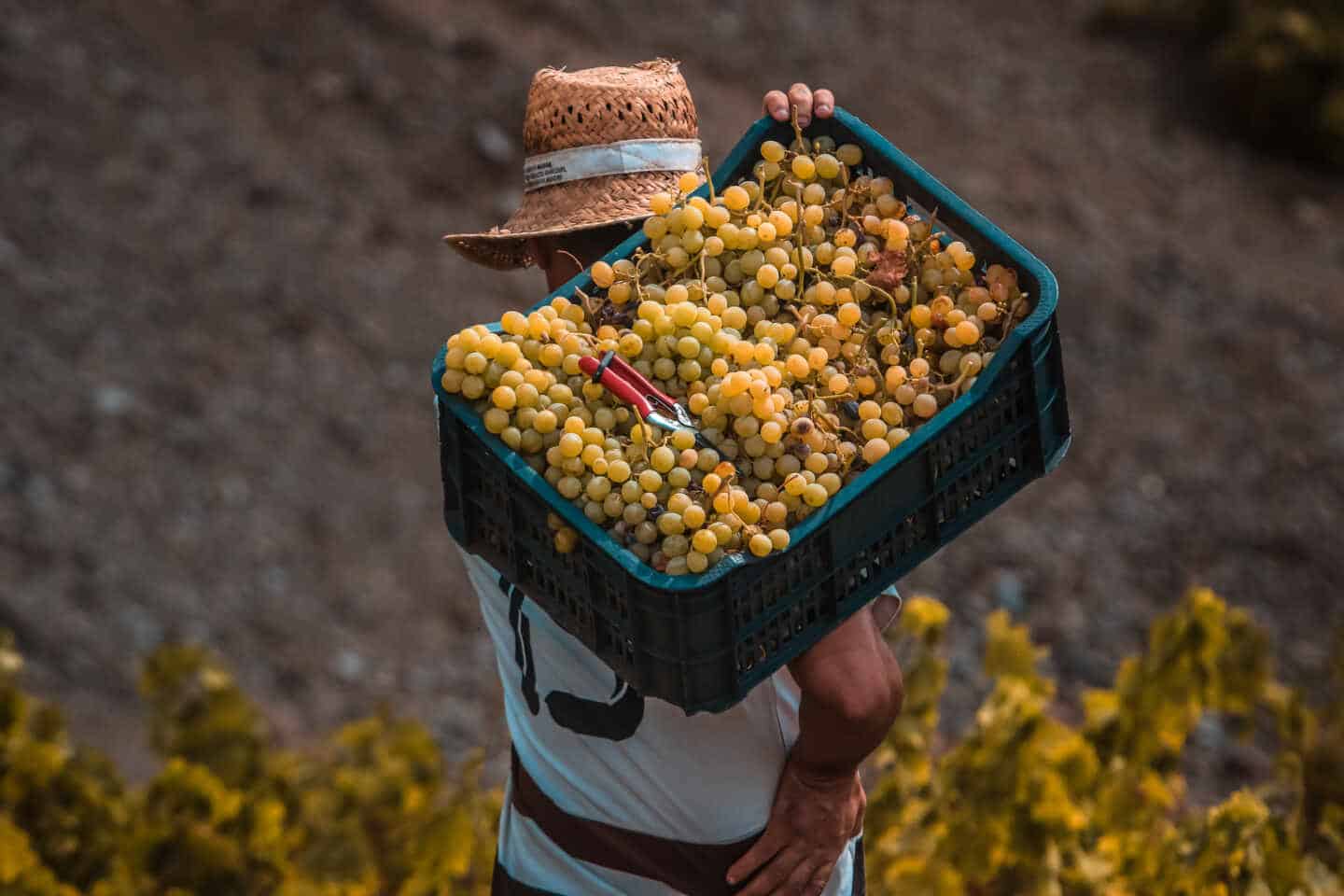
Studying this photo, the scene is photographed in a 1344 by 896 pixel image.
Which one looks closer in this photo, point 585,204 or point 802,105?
point 802,105

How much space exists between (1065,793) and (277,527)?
9.47ft

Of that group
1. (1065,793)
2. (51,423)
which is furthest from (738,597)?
(51,423)

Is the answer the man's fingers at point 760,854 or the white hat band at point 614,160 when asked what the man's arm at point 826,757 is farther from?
the white hat band at point 614,160

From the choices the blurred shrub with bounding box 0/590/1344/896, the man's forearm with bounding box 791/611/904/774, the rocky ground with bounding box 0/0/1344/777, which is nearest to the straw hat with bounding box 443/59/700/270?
the man's forearm with bounding box 791/611/904/774

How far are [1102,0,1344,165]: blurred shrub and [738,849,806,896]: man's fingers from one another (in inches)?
243

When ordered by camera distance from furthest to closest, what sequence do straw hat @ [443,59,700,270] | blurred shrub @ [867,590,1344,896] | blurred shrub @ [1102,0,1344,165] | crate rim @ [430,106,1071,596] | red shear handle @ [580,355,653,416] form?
blurred shrub @ [1102,0,1344,165], blurred shrub @ [867,590,1344,896], straw hat @ [443,59,700,270], red shear handle @ [580,355,653,416], crate rim @ [430,106,1071,596]

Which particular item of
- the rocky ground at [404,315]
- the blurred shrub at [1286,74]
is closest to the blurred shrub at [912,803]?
the rocky ground at [404,315]

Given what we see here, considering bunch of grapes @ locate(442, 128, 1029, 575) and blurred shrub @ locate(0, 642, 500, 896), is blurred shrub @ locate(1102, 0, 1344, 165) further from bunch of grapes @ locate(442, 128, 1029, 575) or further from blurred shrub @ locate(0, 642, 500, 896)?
bunch of grapes @ locate(442, 128, 1029, 575)

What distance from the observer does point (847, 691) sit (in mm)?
1873

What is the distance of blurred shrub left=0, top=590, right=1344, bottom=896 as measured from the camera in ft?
10.5

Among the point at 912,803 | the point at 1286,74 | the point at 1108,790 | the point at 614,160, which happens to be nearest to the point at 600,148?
the point at 614,160

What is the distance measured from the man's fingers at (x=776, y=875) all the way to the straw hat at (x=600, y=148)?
2.97 ft

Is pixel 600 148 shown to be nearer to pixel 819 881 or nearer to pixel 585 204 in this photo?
pixel 585 204

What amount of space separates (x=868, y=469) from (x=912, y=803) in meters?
1.81
